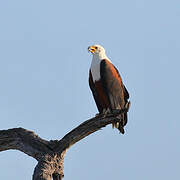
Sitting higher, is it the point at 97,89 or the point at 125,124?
the point at 97,89

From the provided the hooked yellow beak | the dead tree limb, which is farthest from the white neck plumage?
the dead tree limb

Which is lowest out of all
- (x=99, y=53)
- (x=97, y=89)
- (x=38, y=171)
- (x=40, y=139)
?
(x=38, y=171)

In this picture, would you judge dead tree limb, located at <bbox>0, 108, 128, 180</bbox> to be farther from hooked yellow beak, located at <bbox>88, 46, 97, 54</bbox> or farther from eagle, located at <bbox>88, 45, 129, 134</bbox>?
hooked yellow beak, located at <bbox>88, 46, 97, 54</bbox>

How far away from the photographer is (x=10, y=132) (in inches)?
301

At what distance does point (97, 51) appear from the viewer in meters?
9.15

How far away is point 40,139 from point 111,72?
226 centimetres

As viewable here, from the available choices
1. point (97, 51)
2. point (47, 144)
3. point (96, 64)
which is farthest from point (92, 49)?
point (47, 144)

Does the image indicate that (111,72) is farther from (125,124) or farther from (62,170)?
(62,170)

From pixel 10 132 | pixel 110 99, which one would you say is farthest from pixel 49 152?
pixel 110 99

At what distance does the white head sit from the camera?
29.8 feet

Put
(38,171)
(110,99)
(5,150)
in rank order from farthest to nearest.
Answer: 1. (110,99)
2. (5,150)
3. (38,171)

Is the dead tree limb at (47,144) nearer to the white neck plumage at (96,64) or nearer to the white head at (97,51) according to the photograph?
the white neck plumage at (96,64)

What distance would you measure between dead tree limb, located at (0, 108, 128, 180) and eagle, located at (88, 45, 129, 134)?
107 cm

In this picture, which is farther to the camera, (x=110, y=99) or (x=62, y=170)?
(x=110, y=99)
